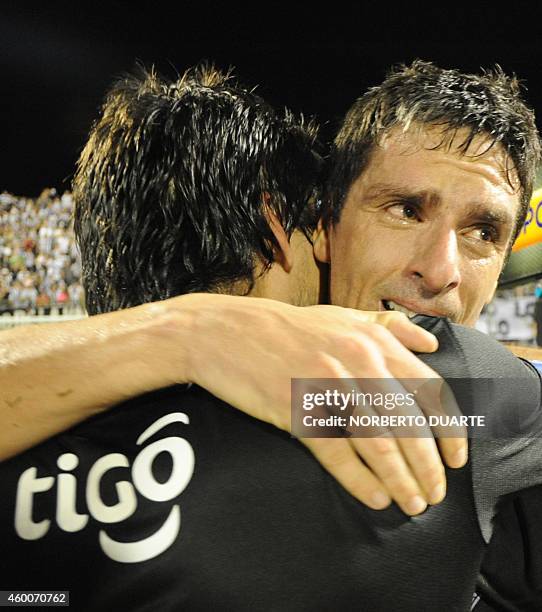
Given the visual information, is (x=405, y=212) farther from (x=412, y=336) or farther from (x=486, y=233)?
(x=412, y=336)

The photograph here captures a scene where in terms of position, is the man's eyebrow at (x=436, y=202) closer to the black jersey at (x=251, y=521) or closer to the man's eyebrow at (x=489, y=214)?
the man's eyebrow at (x=489, y=214)

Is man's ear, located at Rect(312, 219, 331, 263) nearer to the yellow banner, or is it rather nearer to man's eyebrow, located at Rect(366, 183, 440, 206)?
man's eyebrow, located at Rect(366, 183, 440, 206)

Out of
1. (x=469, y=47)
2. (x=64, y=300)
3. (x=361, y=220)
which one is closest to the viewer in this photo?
(x=361, y=220)

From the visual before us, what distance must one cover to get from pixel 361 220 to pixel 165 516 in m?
0.81

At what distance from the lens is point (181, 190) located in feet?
3.26

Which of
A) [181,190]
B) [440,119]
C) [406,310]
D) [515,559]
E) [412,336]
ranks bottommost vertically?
[515,559]

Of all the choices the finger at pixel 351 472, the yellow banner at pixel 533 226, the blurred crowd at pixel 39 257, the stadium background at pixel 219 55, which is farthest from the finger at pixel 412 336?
the blurred crowd at pixel 39 257

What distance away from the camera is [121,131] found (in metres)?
1.08

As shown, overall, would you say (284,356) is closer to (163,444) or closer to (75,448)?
(163,444)

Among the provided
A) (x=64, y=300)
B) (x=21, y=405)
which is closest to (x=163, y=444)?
(x=21, y=405)

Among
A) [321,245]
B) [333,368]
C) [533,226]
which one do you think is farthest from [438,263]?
[533,226]

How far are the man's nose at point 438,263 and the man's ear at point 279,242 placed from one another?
0.25 metres

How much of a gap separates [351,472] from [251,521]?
0.11 m

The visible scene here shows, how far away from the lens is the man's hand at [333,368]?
585 millimetres
